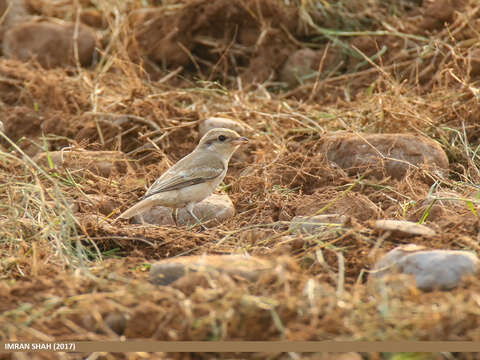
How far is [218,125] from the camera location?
25.7 feet

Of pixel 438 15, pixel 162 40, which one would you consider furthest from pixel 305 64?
pixel 162 40

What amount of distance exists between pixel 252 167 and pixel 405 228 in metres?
2.72

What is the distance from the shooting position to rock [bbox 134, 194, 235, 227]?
6.19m

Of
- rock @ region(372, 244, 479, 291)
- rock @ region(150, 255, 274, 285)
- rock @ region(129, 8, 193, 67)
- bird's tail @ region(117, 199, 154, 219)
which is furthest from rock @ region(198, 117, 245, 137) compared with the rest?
rock @ region(372, 244, 479, 291)

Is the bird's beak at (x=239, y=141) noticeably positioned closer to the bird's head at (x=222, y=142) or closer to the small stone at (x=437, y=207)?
the bird's head at (x=222, y=142)

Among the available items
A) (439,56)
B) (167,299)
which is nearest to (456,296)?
(167,299)

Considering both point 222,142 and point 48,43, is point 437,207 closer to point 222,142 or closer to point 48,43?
point 222,142

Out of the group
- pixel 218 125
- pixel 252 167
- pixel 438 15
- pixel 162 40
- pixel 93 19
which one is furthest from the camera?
pixel 93 19

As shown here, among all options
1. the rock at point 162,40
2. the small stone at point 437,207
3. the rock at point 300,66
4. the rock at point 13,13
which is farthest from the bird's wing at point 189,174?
the rock at point 13,13


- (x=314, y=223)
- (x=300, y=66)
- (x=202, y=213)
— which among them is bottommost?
(x=202, y=213)

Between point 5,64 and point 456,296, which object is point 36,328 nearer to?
point 456,296

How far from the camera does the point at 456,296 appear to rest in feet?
11.9

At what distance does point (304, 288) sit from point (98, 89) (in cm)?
594

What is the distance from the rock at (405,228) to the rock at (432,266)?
38cm
